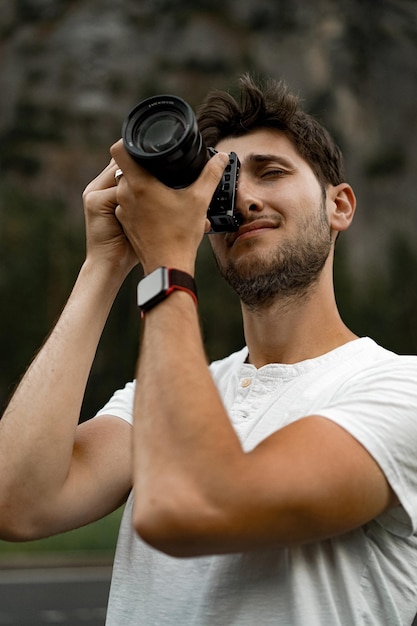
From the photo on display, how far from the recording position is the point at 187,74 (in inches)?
1120

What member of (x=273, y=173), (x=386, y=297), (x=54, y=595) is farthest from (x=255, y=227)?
(x=386, y=297)

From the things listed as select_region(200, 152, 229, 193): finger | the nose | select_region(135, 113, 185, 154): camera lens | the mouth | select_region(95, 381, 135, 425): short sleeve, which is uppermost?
select_region(135, 113, 185, 154): camera lens

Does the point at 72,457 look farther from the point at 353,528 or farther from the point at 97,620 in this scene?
the point at 97,620

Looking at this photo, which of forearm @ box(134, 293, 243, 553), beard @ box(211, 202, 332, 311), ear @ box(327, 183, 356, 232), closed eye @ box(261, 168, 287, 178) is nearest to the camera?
forearm @ box(134, 293, 243, 553)

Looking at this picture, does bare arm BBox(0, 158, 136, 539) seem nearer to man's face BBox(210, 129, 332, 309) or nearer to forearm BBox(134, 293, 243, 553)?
man's face BBox(210, 129, 332, 309)

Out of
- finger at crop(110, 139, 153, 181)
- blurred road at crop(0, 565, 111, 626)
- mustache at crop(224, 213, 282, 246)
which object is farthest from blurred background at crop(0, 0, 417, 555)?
finger at crop(110, 139, 153, 181)

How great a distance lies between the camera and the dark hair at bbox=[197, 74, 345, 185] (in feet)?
7.05

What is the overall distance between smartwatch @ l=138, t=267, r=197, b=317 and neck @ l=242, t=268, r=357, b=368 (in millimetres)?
419

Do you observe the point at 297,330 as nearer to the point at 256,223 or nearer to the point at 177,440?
the point at 256,223

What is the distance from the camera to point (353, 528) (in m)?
1.54

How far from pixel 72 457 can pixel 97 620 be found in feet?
23.6

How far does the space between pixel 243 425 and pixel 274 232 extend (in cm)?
39

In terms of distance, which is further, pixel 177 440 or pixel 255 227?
pixel 255 227

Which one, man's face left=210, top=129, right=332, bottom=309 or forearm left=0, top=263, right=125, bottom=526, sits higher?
man's face left=210, top=129, right=332, bottom=309
